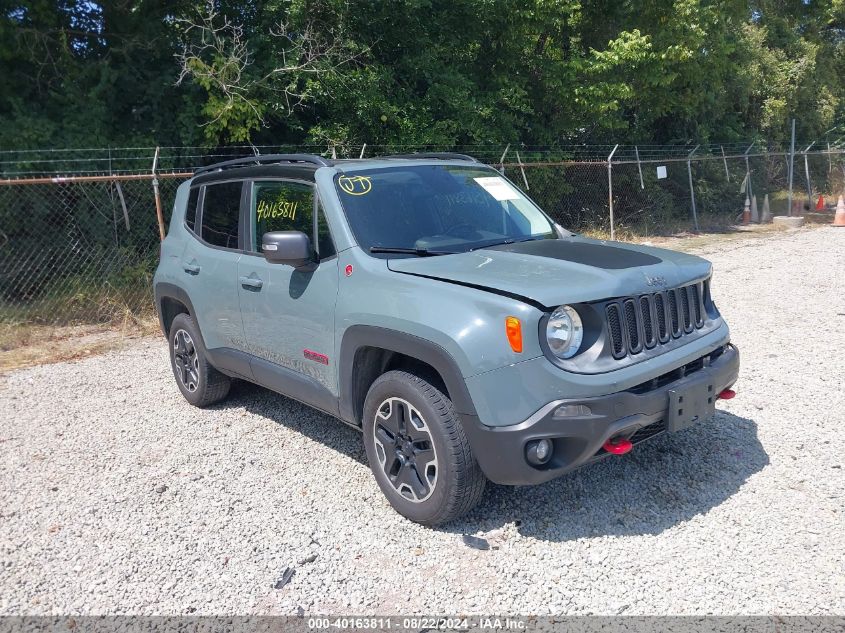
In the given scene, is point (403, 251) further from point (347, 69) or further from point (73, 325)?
point (347, 69)

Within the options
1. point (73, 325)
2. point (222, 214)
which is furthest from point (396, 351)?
point (73, 325)

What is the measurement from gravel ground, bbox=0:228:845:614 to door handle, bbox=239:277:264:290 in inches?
45.9

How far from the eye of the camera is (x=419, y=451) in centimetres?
353

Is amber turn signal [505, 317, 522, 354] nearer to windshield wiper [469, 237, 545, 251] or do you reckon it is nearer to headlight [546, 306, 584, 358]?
headlight [546, 306, 584, 358]

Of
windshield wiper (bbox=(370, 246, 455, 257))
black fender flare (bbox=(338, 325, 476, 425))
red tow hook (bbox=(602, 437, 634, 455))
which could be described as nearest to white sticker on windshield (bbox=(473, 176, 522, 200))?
windshield wiper (bbox=(370, 246, 455, 257))

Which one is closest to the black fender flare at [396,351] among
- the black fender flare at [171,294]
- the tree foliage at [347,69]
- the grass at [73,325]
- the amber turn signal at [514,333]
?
the amber turn signal at [514,333]

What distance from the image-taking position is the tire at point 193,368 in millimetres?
5418

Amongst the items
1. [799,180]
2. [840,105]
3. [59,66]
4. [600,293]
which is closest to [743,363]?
[600,293]

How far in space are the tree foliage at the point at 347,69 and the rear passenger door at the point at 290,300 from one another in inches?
266

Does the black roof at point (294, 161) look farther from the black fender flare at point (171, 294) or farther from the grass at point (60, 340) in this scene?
the grass at point (60, 340)

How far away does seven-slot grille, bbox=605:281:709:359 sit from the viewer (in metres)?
3.34

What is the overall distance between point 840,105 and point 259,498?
101ft

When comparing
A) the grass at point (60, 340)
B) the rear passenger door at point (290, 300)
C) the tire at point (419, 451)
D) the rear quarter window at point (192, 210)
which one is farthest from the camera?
the grass at point (60, 340)

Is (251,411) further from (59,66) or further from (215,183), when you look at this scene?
(59,66)
